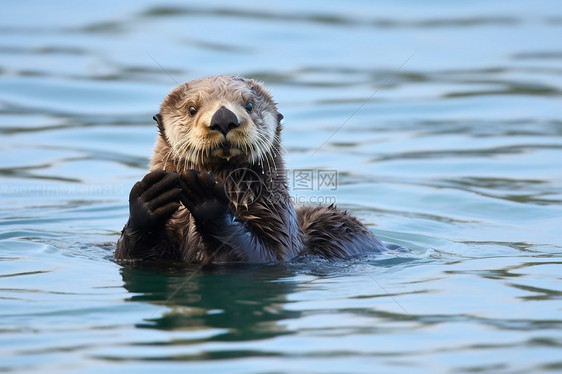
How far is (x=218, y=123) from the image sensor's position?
4.70 meters

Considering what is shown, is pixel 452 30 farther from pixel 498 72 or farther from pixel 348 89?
pixel 348 89

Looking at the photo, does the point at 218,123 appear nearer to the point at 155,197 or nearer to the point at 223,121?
the point at 223,121

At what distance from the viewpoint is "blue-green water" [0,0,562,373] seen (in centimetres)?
388

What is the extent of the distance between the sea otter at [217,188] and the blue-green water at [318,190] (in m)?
0.16

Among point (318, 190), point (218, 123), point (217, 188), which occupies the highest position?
point (218, 123)

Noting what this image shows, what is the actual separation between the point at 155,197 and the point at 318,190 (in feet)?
13.4

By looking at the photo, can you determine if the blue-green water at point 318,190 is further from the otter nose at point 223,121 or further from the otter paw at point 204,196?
the otter nose at point 223,121

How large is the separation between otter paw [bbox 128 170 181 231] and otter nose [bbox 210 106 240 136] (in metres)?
0.34

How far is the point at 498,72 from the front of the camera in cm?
1315

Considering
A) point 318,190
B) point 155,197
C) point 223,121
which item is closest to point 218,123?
point 223,121

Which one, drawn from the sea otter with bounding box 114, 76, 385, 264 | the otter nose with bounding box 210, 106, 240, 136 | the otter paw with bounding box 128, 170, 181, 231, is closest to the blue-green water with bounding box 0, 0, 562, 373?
the sea otter with bounding box 114, 76, 385, 264

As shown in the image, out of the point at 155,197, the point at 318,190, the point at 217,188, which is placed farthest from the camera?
the point at 318,190

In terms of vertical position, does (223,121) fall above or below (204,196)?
above

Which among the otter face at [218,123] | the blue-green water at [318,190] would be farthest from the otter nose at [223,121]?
the blue-green water at [318,190]
